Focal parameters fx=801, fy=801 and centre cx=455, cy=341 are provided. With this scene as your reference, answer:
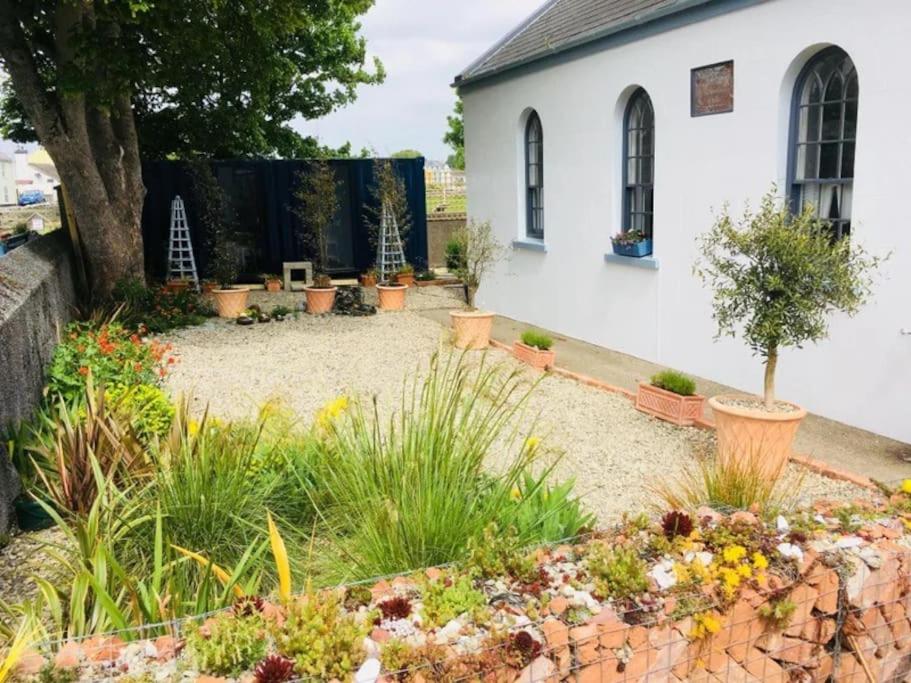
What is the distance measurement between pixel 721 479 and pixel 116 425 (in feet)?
11.5

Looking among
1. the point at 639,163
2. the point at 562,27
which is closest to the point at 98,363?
the point at 639,163

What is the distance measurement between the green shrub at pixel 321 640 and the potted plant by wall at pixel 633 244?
7597 mm

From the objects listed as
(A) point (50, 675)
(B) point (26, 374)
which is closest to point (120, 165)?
(B) point (26, 374)

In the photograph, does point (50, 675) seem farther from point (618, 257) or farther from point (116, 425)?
point (618, 257)

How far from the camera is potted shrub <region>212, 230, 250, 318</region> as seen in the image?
41.2 ft

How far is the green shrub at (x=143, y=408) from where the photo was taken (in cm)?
553

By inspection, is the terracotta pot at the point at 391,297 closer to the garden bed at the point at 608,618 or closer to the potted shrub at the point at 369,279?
the potted shrub at the point at 369,279

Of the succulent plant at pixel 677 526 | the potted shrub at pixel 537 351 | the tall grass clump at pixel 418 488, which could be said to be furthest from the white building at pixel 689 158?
the tall grass clump at pixel 418 488

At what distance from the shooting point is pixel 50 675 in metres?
2.33

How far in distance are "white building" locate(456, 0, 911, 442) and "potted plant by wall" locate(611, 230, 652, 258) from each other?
139 millimetres

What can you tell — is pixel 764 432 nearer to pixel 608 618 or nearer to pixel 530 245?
pixel 608 618

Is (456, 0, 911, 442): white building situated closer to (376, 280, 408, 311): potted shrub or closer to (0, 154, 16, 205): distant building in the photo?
(376, 280, 408, 311): potted shrub

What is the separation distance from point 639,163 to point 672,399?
377 centimetres

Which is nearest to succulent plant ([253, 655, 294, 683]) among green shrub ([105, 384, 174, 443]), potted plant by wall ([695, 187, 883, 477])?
green shrub ([105, 384, 174, 443])
